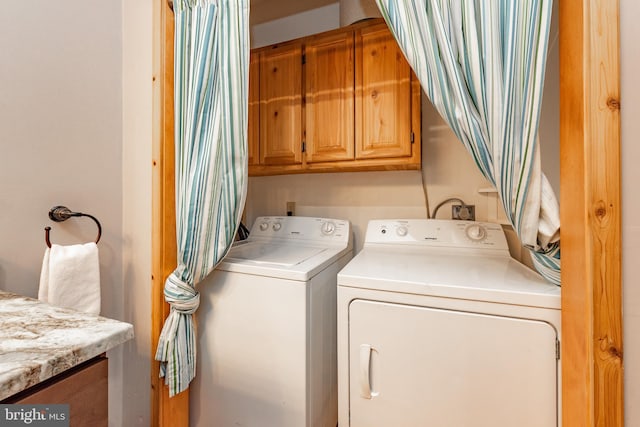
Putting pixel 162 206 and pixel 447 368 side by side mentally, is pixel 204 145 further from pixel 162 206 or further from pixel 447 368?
pixel 447 368

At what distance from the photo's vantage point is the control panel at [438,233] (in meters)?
1.49

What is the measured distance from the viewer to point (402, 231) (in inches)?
65.0

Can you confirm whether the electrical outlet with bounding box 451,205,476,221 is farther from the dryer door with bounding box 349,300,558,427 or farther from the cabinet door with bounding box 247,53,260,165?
the cabinet door with bounding box 247,53,260,165

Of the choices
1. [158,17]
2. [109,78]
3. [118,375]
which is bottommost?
[118,375]

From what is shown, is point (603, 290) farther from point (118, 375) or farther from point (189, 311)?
point (118, 375)

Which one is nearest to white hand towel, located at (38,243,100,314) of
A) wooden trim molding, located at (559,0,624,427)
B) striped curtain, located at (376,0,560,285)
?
striped curtain, located at (376,0,560,285)

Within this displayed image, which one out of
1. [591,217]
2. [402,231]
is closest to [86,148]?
[402,231]

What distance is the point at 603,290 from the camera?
0.68m

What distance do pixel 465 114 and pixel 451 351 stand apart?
2.58 ft

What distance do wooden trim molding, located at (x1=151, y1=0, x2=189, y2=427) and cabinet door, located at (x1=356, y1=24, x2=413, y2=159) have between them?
945 mm

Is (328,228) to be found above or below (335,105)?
below

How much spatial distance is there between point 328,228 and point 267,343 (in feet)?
2.58

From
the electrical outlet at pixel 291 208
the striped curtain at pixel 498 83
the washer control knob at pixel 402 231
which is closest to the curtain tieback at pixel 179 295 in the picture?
the electrical outlet at pixel 291 208

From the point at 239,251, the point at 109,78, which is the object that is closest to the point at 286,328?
the point at 239,251
